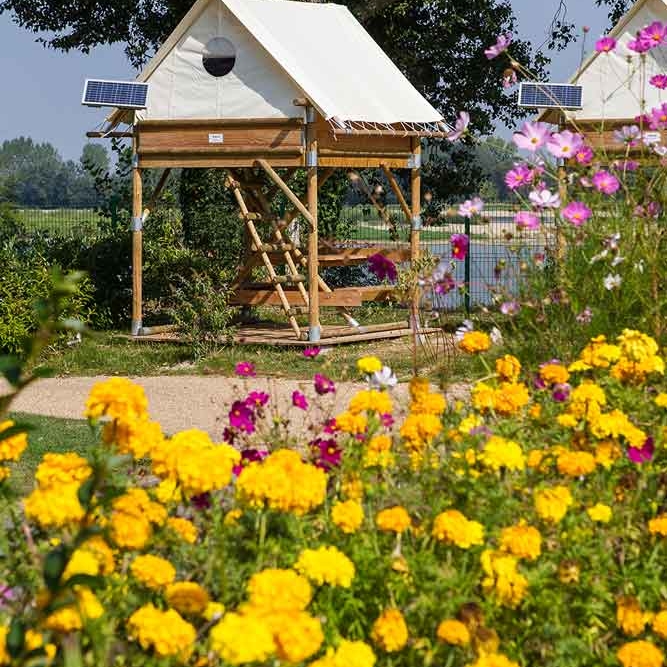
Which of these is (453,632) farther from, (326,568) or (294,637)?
(294,637)

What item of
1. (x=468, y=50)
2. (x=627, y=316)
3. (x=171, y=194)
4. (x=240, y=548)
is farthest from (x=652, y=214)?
(x=468, y=50)

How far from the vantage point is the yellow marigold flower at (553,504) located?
10.8 feet

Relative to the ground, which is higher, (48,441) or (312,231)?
(312,231)

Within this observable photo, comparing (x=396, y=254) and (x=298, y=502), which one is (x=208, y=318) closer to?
(x=396, y=254)

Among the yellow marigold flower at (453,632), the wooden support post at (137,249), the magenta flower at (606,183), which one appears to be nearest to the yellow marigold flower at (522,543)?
the yellow marigold flower at (453,632)

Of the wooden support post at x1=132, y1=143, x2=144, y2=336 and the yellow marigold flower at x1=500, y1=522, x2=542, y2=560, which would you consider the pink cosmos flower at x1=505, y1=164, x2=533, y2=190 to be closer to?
the yellow marigold flower at x1=500, y1=522, x2=542, y2=560

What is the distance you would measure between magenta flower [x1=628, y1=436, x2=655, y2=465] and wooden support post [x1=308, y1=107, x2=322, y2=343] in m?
9.71

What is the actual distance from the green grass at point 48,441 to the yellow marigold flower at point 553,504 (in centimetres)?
460

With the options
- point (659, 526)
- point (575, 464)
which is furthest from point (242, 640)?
point (659, 526)

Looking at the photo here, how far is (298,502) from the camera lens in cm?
311

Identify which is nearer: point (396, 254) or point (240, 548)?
point (240, 548)

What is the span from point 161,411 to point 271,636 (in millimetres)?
7977

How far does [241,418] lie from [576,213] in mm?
2390

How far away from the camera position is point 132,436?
10.6 feet
